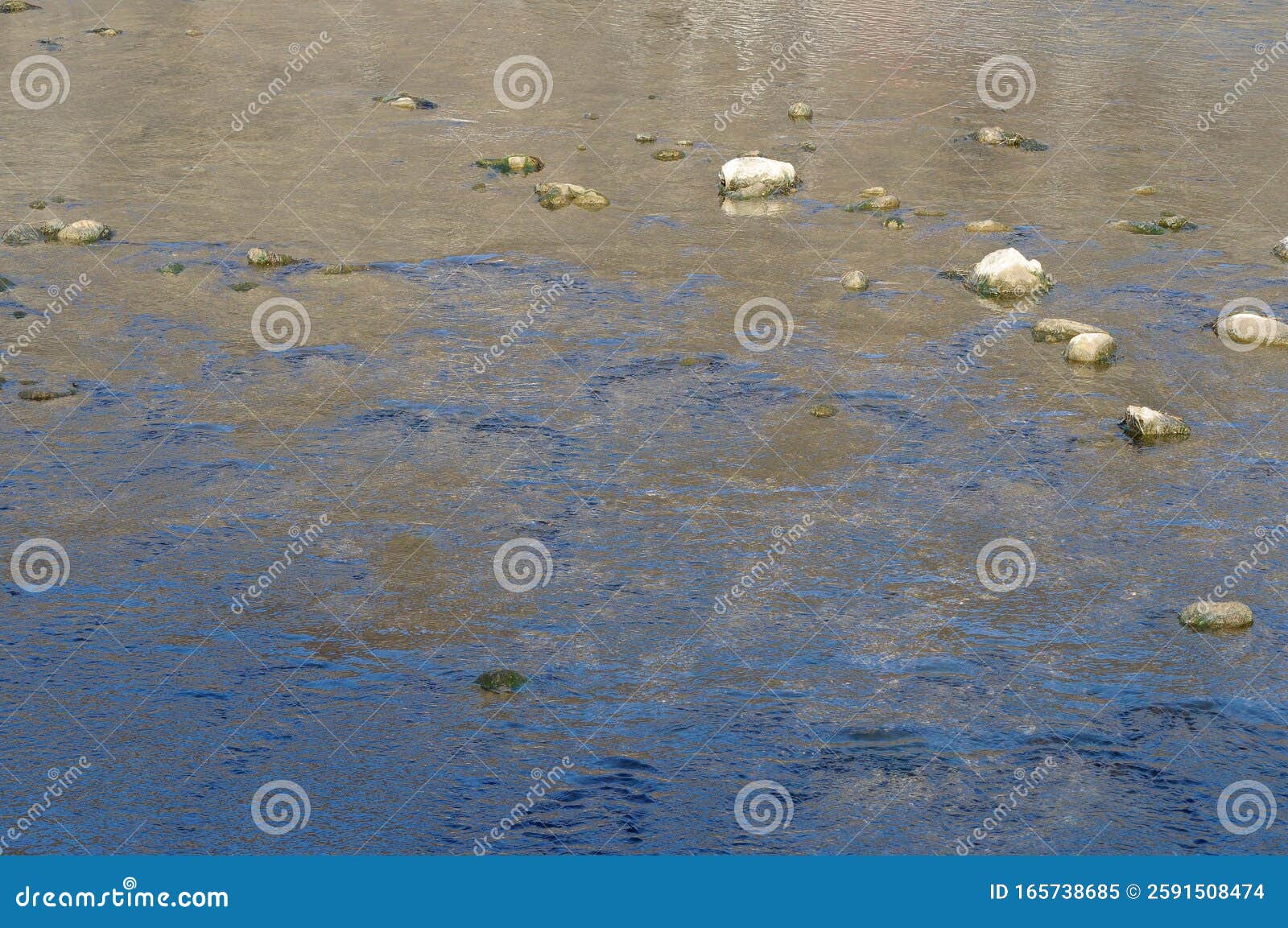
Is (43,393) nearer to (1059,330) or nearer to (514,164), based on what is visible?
(514,164)

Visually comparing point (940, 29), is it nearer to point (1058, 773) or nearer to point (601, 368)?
point (601, 368)

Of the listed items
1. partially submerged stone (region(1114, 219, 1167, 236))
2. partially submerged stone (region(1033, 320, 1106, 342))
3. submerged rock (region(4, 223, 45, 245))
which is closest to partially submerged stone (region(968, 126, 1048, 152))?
partially submerged stone (region(1114, 219, 1167, 236))

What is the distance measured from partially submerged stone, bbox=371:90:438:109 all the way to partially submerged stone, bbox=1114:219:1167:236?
699 cm

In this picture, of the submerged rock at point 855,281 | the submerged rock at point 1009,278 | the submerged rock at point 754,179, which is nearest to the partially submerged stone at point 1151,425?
the submerged rock at point 1009,278

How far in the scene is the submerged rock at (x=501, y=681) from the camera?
574 centimetres

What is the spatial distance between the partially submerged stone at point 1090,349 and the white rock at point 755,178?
3.72 meters

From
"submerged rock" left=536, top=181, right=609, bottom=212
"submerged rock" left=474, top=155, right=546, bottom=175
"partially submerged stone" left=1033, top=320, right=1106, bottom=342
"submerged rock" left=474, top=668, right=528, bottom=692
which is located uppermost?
"submerged rock" left=474, top=155, right=546, bottom=175

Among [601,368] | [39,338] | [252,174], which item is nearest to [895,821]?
[601,368]

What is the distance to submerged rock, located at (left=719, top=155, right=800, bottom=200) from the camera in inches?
466

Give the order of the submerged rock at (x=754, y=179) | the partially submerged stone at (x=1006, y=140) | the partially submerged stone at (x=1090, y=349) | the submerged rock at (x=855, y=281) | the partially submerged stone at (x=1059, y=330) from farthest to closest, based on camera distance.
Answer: the partially submerged stone at (x=1006, y=140) < the submerged rock at (x=754, y=179) < the submerged rock at (x=855, y=281) < the partially submerged stone at (x=1059, y=330) < the partially submerged stone at (x=1090, y=349)

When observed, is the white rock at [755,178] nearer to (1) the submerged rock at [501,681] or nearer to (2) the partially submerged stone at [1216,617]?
(2) the partially submerged stone at [1216,617]

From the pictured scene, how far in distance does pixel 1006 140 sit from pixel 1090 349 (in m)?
4.95

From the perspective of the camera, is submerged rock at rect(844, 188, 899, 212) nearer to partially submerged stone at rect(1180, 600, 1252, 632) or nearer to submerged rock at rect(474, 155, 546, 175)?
submerged rock at rect(474, 155, 546, 175)

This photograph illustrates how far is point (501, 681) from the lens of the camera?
576cm
